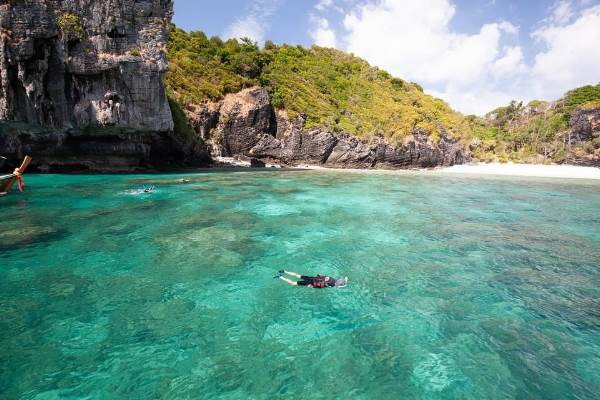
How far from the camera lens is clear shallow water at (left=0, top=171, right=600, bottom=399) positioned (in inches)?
191

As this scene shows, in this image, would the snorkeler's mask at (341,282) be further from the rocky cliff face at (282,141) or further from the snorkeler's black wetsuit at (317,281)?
the rocky cliff face at (282,141)

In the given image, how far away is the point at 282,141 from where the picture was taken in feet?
148

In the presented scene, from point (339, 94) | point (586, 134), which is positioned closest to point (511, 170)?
point (586, 134)

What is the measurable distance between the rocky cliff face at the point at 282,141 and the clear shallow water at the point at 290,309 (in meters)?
29.1

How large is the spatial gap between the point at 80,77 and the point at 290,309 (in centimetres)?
2952

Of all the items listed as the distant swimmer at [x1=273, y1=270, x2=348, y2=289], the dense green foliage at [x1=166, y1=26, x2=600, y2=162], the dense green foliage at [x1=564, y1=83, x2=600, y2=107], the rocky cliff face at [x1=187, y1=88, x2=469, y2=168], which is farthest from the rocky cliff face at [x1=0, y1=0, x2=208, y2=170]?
the dense green foliage at [x1=564, y1=83, x2=600, y2=107]

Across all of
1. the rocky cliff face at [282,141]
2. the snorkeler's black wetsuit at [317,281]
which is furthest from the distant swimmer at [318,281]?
the rocky cliff face at [282,141]

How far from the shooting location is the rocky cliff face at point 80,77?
966 inches

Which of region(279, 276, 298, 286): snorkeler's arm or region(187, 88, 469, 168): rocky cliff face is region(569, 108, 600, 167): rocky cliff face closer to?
region(187, 88, 469, 168): rocky cliff face

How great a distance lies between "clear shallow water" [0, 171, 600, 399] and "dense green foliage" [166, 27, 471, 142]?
3362 cm

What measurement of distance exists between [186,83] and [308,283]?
131 feet

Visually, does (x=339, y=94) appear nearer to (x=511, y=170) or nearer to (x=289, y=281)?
(x=511, y=170)

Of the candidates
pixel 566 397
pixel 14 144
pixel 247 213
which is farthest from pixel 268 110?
pixel 566 397

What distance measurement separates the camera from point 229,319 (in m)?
6.43
